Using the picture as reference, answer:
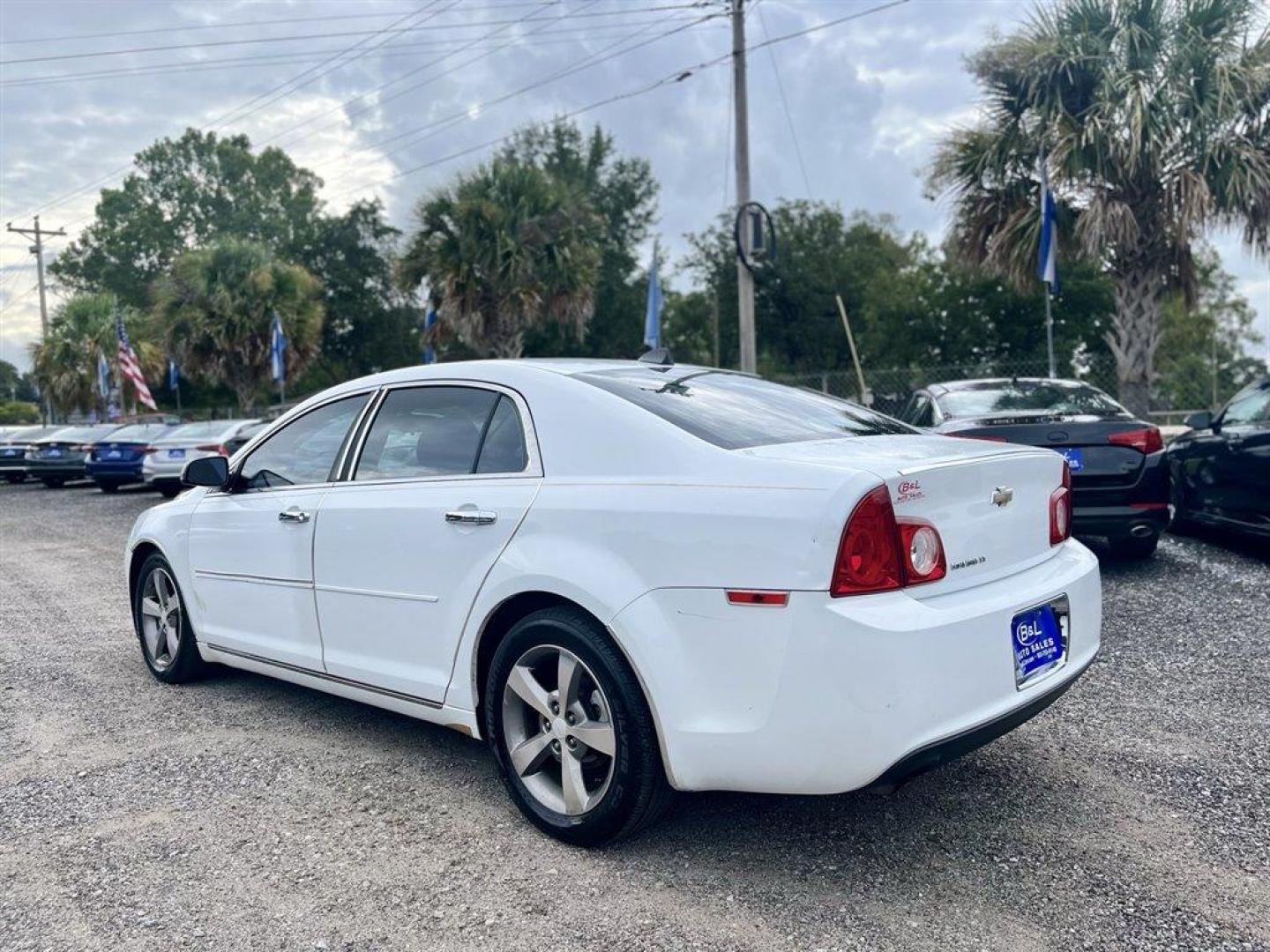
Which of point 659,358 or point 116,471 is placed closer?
point 659,358

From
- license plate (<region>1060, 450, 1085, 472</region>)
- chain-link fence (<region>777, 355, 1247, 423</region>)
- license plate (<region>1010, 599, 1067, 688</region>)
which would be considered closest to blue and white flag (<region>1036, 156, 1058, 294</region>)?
chain-link fence (<region>777, 355, 1247, 423</region>)

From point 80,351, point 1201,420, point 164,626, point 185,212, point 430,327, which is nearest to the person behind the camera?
point 164,626

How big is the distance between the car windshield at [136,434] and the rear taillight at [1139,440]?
1745 cm

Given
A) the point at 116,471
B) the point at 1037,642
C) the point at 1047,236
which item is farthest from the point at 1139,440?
the point at 116,471

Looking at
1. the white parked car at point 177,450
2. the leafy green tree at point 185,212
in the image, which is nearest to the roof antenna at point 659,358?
the white parked car at point 177,450

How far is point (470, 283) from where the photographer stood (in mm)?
21859

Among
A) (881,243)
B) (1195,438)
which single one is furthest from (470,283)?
(881,243)

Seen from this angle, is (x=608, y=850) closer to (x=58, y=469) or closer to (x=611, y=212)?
(x=58, y=469)

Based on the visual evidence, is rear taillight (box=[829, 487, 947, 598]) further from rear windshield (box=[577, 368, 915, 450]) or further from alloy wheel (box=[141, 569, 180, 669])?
alloy wheel (box=[141, 569, 180, 669])

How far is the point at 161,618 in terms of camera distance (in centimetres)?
521

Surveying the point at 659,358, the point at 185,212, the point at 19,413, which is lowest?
the point at 659,358

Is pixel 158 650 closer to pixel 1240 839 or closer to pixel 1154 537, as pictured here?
pixel 1240 839

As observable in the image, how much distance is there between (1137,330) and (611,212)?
3099 cm

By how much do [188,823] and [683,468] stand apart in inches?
80.9
